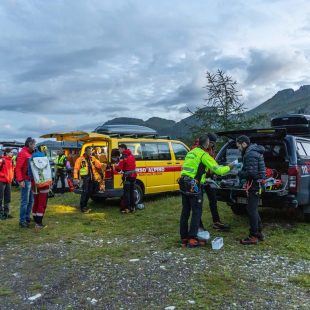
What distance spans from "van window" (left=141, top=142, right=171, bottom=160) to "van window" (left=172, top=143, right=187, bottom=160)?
325mm

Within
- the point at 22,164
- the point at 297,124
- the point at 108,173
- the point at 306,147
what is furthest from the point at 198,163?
the point at 297,124

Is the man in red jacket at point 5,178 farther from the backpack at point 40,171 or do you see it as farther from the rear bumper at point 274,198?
the rear bumper at point 274,198

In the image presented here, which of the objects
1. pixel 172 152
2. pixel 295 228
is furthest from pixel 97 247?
pixel 172 152

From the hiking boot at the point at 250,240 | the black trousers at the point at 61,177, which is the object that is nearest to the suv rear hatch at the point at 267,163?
the hiking boot at the point at 250,240

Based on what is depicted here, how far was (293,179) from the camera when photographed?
7520 mm

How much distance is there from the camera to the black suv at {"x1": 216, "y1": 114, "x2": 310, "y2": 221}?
7523 millimetres

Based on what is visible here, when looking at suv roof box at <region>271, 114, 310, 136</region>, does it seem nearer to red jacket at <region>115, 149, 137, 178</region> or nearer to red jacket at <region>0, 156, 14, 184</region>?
red jacket at <region>115, 149, 137, 178</region>

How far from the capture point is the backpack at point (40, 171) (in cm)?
840

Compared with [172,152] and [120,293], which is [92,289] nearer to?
[120,293]

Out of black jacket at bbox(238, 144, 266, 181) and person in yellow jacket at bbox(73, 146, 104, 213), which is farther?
person in yellow jacket at bbox(73, 146, 104, 213)

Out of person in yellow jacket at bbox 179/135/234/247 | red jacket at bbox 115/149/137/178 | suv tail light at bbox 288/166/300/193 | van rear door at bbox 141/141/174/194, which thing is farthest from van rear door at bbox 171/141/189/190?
person in yellow jacket at bbox 179/135/234/247

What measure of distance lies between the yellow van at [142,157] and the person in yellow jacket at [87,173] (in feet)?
0.76

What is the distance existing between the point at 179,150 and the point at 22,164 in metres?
5.59

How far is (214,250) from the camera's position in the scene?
6.39 meters
